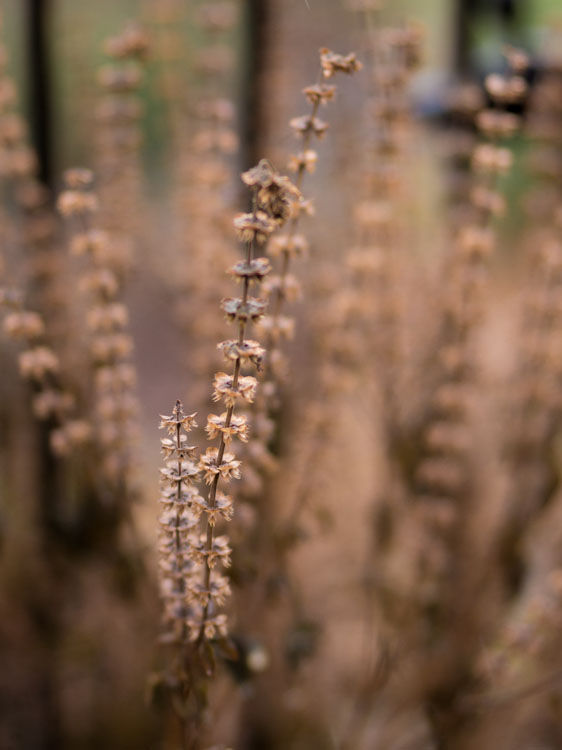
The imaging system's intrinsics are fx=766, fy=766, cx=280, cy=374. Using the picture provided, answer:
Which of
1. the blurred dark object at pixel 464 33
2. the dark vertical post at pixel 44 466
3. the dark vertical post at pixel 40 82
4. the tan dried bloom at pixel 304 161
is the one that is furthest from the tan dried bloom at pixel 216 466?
the blurred dark object at pixel 464 33

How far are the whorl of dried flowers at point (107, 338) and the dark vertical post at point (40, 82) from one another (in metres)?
0.63

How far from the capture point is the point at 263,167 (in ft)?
1.98

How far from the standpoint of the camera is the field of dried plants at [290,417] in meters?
1.02

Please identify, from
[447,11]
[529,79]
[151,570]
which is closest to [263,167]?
[151,570]

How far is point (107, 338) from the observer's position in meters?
1.04

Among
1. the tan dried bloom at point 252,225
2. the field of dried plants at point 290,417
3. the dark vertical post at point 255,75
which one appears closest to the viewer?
the tan dried bloom at point 252,225

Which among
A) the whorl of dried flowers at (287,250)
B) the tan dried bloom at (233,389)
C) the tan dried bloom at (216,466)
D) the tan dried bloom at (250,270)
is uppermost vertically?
the whorl of dried flowers at (287,250)

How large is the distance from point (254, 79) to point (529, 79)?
894mm

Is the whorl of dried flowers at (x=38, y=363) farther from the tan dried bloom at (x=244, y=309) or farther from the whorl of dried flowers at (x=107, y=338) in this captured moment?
the tan dried bloom at (x=244, y=309)

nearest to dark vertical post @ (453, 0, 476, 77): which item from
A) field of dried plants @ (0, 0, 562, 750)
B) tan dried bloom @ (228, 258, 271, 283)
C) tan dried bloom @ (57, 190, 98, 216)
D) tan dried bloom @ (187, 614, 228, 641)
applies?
field of dried plants @ (0, 0, 562, 750)

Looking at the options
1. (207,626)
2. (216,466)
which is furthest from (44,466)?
(216,466)

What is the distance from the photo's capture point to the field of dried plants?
1.02 meters

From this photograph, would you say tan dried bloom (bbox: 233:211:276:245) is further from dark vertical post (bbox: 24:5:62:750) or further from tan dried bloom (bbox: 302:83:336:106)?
dark vertical post (bbox: 24:5:62:750)

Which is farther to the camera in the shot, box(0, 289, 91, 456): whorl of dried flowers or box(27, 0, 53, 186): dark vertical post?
box(27, 0, 53, 186): dark vertical post
